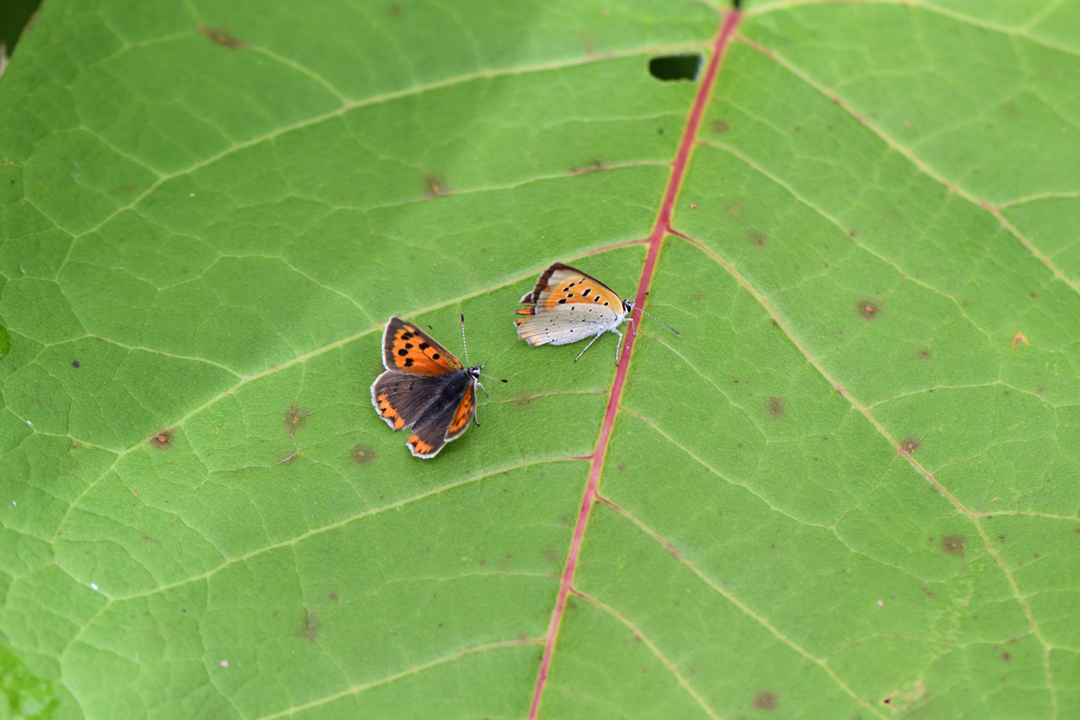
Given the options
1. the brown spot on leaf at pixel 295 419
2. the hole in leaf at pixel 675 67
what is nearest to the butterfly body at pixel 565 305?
the brown spot on leaf at pixel 295 419

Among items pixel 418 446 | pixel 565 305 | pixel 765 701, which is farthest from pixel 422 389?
pixel 765 701

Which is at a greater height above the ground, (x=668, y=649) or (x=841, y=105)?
(x=841, y=105)

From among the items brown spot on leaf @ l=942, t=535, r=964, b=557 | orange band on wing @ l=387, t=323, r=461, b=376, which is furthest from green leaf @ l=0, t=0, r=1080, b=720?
orange band on wing @ l=387, t=323, r=461, b=376

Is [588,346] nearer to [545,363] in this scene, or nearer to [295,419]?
[545,363]

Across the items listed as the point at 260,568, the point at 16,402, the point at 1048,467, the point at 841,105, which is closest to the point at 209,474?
the point at 260,568

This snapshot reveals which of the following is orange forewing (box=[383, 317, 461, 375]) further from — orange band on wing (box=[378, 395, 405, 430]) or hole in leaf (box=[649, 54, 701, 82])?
hole in leaf (box=[649, 54, 701, 82])

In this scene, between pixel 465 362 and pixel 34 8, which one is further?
pixel 34 8

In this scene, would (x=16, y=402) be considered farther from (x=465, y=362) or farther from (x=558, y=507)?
(x=558, y=507)

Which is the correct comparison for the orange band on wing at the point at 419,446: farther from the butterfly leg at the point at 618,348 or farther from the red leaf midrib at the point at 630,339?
the butterfly leg at the point at 618,348
